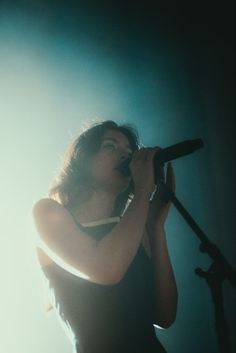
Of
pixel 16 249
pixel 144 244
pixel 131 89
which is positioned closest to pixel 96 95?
pixel 131 89

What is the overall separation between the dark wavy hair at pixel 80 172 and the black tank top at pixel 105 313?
28 cm

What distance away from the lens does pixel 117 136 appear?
1.32 meters

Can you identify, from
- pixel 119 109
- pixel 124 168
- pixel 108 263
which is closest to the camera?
pixel 108 263

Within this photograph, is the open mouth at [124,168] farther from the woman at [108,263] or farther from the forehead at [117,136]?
the forehead at [117,136]

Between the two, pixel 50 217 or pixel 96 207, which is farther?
pixel 96 207

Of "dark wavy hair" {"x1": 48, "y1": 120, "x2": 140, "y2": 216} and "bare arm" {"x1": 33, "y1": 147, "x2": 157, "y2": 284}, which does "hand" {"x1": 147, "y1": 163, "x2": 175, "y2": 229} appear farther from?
"bare arm" {"x1": 33, "y1": 147, "x2": 157, "y2": 284}

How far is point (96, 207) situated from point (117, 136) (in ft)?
0.89

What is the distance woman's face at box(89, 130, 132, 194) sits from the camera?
116cm

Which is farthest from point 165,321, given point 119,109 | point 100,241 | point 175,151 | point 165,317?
point 119,109

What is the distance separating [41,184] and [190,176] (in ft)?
2.39

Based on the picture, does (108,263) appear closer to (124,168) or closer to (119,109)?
(124,168)

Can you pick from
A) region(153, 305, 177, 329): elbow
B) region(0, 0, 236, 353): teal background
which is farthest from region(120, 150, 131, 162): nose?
region(0, 0, 236, 353): teal background

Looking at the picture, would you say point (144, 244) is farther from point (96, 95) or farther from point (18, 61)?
point (18, 61)

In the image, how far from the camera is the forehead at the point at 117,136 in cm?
129
